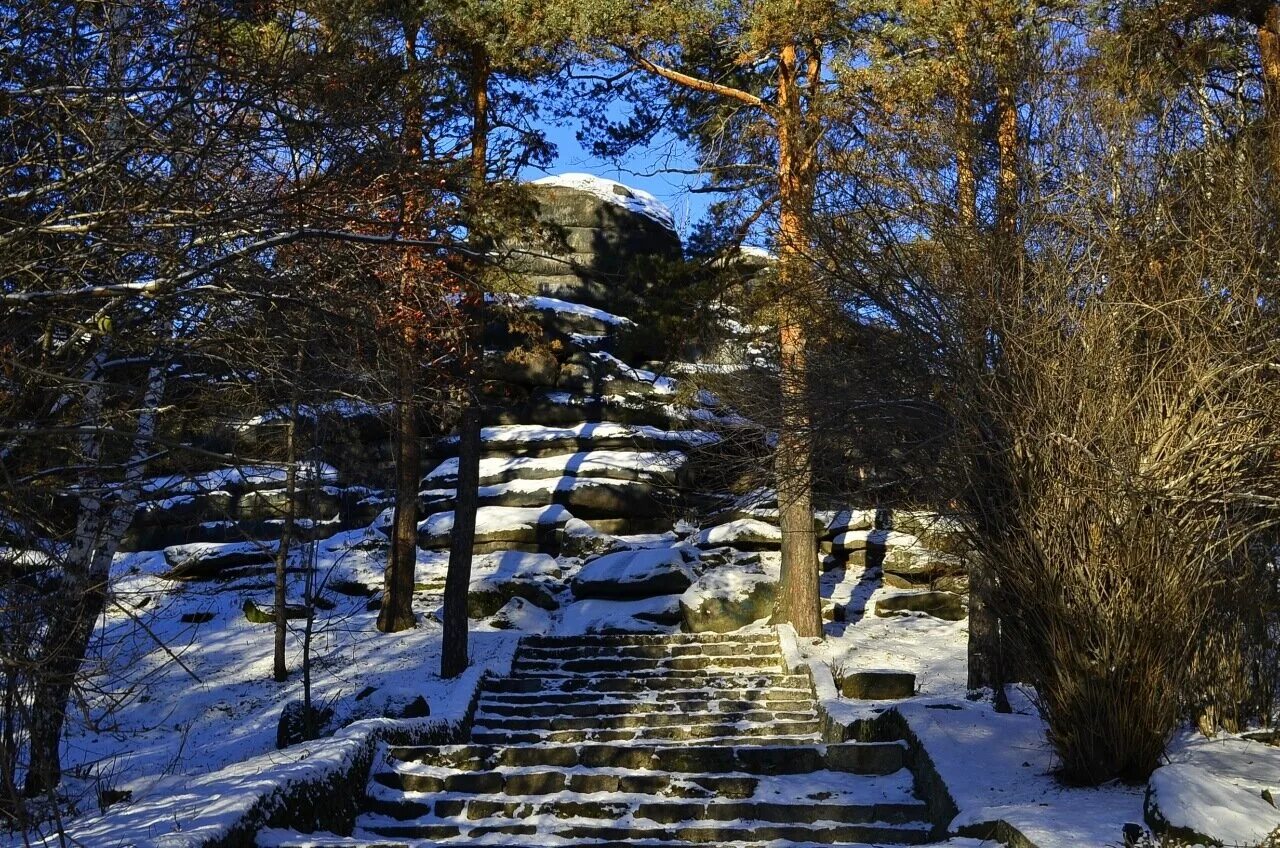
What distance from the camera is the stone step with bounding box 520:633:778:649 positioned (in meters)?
15.0

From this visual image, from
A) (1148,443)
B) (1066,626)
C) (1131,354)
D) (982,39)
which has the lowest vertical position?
(1066,626)

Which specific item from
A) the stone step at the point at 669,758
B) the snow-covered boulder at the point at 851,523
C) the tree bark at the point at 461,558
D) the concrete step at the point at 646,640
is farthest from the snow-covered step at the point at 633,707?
the snow-covered boulder at the point at 851,523

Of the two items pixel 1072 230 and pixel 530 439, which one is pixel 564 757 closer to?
pixel 1072 230

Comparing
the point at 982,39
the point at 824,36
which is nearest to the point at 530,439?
the point at 824,36

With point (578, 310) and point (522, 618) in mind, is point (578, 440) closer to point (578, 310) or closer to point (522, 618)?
point (578, 310)

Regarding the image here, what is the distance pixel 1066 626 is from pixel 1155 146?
4098mm

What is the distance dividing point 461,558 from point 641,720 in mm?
3943

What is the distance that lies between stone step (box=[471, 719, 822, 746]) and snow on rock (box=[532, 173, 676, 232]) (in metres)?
22.1

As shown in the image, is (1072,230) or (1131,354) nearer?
(1131,354)

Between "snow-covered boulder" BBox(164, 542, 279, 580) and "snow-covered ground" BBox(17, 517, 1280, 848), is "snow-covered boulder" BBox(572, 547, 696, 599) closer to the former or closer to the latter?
"snow-covered ground" BBox(17, 517, 1280, 848)

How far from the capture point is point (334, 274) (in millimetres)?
5918

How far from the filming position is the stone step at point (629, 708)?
38.7ft

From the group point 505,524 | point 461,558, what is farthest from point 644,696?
point 505,524

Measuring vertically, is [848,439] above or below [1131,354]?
below
